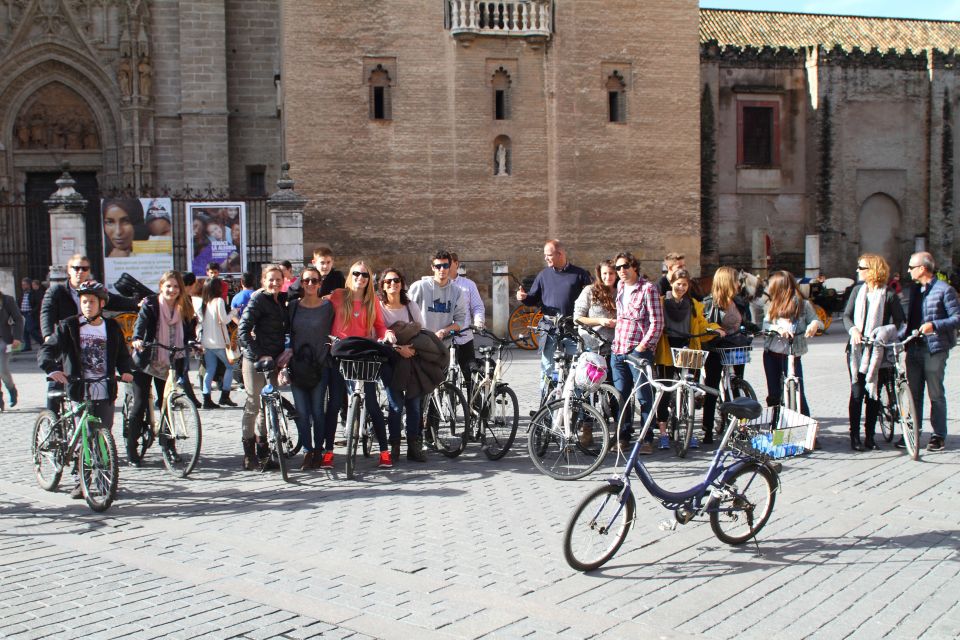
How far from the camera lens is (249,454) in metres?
9.59

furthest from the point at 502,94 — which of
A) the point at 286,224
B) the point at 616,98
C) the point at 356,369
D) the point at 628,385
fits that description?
the point at 356,369

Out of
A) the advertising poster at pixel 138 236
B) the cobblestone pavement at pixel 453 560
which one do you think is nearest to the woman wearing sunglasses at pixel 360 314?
the cobblestone pavement at pixel 453 560

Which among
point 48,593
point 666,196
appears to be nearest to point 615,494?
point 48,593

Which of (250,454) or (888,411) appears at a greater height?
(888,411)

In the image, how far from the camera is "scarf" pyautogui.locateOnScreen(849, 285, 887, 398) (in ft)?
32.8

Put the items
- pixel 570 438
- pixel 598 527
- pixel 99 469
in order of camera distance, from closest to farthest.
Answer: pixel 598 527, pixel 99 469, pixel 570 438

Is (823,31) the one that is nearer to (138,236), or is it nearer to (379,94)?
(379,94)

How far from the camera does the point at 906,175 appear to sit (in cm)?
3753

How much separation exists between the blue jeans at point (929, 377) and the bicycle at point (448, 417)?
4.23 metres

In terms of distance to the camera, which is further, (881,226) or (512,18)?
(881,226)

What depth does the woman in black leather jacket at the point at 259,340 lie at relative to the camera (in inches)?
366

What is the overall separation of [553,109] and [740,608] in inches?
922

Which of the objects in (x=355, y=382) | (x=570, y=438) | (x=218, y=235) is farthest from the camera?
(x=218, y=235)

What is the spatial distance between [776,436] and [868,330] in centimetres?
342
